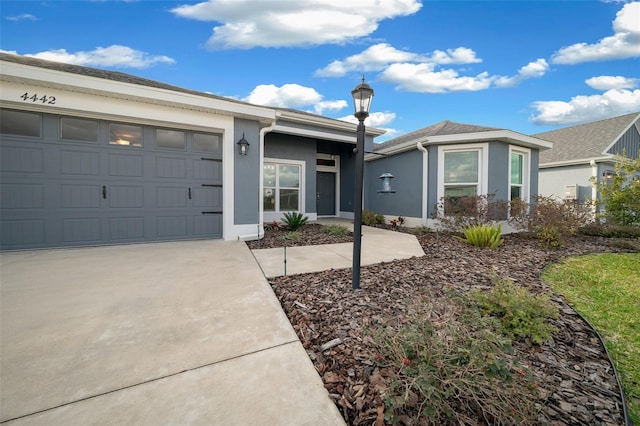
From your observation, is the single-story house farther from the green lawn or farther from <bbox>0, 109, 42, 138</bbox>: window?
the green lawn

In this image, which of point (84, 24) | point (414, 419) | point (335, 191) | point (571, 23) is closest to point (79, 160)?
point (84, 24)

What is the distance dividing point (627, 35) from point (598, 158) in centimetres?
489

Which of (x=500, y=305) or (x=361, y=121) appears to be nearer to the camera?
(x=500, y=305)

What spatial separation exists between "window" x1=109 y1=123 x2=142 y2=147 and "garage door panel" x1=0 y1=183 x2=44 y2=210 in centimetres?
150

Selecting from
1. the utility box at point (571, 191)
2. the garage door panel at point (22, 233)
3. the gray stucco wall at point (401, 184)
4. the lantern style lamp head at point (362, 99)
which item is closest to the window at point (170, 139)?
the garage door panel at point (22, 233)

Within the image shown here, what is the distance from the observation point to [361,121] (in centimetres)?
314

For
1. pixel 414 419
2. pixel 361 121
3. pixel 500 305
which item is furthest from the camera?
pixel 361 121

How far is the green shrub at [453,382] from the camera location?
130 cm

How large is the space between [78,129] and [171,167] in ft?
5.64

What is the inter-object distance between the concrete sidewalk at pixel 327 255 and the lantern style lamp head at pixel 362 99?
2.28 meters

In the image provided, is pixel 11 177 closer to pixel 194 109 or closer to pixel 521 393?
pixel 194 109

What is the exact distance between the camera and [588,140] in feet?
38.3

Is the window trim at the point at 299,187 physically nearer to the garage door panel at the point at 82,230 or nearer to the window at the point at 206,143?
the window at the point at 206,143

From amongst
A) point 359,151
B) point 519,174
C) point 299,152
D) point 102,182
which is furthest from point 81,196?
point 519,174
